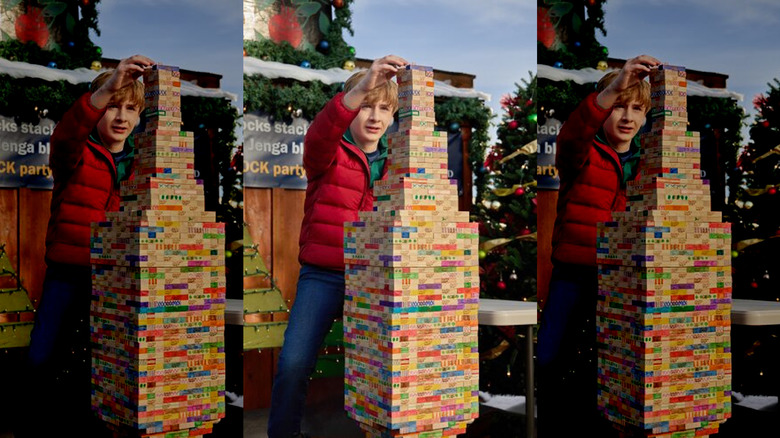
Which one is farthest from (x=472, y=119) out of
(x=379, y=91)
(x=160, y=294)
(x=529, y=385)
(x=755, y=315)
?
(x=160, y=294)

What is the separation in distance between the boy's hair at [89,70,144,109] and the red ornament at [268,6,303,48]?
34.4 inches

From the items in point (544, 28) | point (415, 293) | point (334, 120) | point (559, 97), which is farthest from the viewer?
point (544, 28)

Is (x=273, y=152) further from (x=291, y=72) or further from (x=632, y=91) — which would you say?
(x=632, y=91)

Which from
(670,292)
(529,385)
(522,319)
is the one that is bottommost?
(529,385)

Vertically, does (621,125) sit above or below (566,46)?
below

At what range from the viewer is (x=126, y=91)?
549 cm

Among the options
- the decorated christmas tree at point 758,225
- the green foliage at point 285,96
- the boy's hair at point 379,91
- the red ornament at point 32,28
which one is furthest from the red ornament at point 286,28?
the decorated christmas tree at point 758,225

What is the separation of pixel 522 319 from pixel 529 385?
0.56m

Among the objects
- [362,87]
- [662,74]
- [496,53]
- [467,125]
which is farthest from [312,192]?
[662,74]

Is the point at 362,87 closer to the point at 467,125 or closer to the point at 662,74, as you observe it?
the point at 467,125

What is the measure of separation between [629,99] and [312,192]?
7.43ft

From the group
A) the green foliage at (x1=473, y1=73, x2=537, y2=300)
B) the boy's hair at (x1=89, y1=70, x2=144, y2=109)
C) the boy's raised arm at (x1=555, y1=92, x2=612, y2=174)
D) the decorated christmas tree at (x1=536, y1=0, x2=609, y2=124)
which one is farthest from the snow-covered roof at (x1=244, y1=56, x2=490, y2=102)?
the boy's raised arm at (x1=555, y1=92, x2=612, y2=174)

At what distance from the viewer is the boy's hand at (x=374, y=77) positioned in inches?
214

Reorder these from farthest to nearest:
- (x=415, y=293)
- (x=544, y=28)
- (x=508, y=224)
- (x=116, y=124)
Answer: (x=508, y=224)
(x=544, y=28)
(x=116, y=124)
(x=415, y=293)
